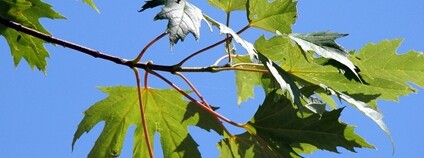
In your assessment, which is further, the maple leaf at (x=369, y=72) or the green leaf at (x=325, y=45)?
the maple leaf at (x=369, y=72)

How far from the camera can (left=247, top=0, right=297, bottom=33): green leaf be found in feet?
4.91

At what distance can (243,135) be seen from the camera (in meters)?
1.62

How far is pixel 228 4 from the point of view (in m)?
1.59

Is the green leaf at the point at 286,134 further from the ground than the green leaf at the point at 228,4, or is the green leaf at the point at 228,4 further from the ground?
the green leaf at the point at 228,4

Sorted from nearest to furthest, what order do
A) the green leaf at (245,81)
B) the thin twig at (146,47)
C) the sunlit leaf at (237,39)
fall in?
1. the sunlit leaf at (237,39)
2. the thin twig at (146,47)
3. the green leaf at (245,81)

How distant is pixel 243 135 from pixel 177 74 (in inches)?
9.9

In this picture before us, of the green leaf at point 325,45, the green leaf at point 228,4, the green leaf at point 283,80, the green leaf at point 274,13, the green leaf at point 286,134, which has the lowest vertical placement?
the green leaf at point 286,134

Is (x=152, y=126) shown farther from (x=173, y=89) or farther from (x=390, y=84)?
(x=390, y=84)

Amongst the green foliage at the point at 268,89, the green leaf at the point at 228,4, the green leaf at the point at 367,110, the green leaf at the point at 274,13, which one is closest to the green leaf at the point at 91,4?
the green foliage at the point at 268,89

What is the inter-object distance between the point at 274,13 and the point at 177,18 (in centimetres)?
34

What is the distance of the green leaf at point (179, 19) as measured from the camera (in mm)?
1206

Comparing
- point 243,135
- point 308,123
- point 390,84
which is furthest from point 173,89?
point 390,84

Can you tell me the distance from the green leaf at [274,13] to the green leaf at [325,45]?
0.19 feet

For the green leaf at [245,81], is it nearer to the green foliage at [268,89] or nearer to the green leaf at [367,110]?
the green foliage at [268,89]
